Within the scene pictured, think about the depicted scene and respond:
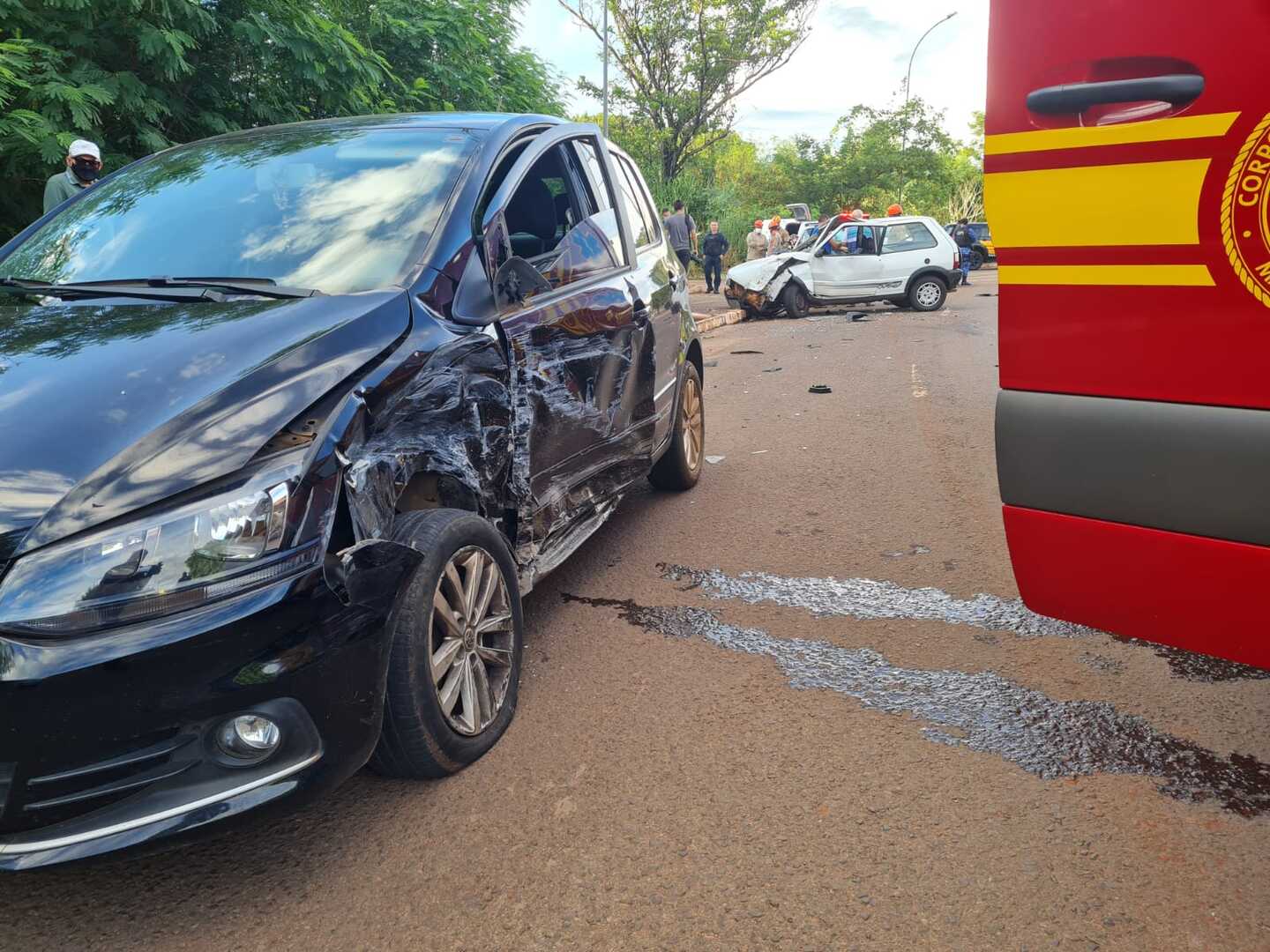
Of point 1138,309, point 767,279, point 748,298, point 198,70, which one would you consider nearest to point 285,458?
point 1138,309

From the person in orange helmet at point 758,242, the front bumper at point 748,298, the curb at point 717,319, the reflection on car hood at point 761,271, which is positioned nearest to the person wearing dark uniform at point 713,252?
the person in orange helmet at point 758,242

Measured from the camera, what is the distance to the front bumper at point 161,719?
1972mm

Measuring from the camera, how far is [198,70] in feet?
29.6

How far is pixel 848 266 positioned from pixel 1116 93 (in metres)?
16.9

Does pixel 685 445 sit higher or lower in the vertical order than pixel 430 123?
lower

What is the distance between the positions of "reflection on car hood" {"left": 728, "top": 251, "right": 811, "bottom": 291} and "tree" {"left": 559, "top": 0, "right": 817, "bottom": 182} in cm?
1106

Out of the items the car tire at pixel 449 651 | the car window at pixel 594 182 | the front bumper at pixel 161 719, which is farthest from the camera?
the car window at pixel 594 182

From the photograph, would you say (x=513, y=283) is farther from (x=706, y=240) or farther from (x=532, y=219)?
(x=706, y=240)

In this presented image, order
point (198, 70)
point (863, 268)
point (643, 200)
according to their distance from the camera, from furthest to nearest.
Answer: point (863, 268)
point (198, 70)
point (643, 200)

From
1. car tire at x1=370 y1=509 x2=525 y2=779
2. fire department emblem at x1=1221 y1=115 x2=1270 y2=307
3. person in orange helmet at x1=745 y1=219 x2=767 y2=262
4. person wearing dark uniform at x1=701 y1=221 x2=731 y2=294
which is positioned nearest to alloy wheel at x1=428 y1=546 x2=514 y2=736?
car tire at x1=370 y1=509 x2=525 y2=779

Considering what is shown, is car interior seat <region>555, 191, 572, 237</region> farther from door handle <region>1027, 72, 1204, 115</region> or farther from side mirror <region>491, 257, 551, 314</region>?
door handle <region>1027, 72, 1204, 115</region>

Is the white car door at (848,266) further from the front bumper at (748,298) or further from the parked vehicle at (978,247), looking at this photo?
the parked vehicle at (978,247)

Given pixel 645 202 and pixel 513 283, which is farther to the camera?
pixel 645 202

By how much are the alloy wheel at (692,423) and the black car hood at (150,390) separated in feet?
9.61
